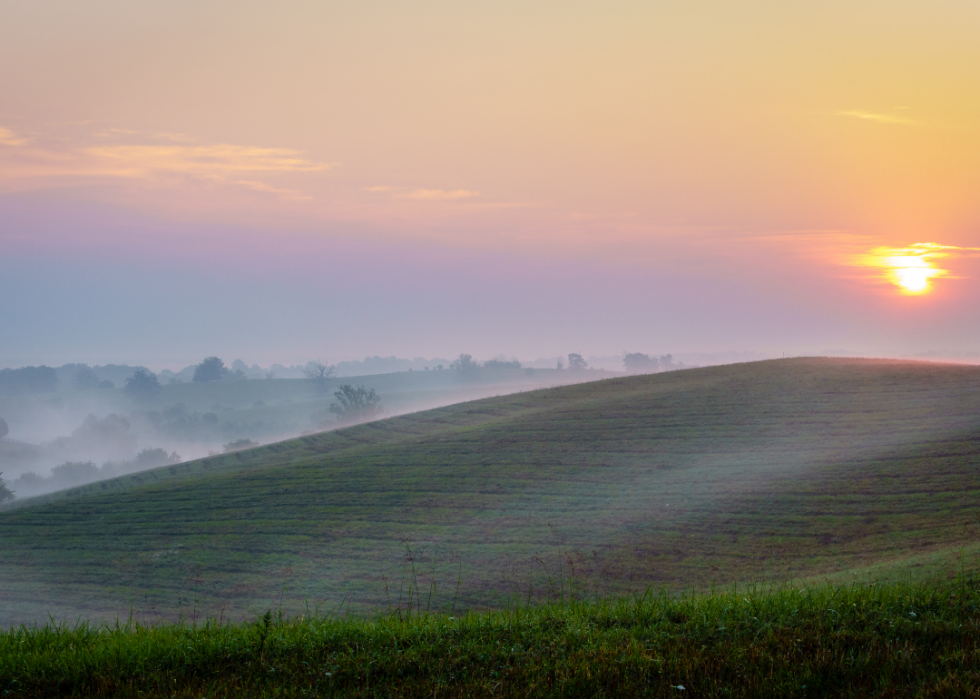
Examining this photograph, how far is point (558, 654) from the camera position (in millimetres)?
6094

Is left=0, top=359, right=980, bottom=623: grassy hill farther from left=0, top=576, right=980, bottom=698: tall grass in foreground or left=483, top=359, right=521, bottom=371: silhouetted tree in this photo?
left=483, top=359, right=521, bottom=371: silhouetted tree

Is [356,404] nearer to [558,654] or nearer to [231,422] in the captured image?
[231,422]

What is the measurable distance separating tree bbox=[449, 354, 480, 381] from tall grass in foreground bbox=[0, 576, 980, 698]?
17020 centimetres

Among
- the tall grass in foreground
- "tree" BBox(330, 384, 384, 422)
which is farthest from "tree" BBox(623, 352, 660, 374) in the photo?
the tall grass in foreground

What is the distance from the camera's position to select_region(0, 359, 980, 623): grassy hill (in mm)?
17297

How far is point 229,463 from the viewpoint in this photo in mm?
45281

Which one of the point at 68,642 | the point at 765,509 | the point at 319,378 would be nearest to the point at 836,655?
the point at 68,642

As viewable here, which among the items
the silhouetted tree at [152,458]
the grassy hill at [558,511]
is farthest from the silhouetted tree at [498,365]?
the grassy hill at [558,511]

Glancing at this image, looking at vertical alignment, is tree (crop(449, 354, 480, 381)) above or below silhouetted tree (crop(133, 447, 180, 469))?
above

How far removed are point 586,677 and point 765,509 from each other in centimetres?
1651

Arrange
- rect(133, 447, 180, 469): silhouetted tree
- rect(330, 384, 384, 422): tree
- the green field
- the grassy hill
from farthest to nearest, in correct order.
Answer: the green field → rect(133, 447, 180, 469): silhouetted tree → rect(330, 384, 384, 422): tree → the grassy hill

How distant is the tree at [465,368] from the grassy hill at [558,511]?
135193mm

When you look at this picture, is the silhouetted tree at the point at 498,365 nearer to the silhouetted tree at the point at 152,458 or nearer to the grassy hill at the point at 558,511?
the silhouetted tree at the point at 152,458

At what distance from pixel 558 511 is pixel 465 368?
159 m
